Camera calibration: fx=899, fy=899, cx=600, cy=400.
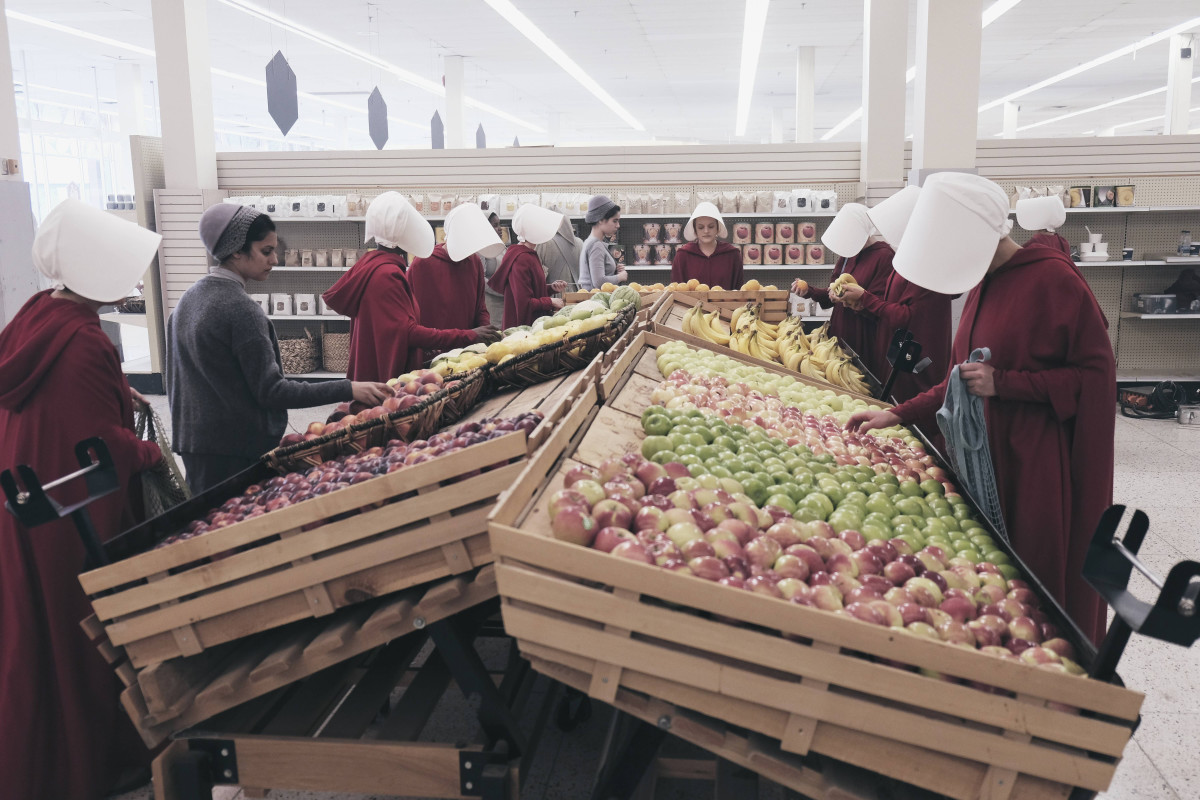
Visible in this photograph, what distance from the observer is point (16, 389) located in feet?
8.14

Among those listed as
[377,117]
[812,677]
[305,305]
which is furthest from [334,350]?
[812,677]

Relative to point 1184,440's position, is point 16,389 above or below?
above

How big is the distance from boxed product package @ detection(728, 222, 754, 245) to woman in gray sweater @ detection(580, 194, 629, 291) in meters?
2.43

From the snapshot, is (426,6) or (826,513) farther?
(426,6)

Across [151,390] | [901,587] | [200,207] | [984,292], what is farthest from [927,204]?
[151,390]

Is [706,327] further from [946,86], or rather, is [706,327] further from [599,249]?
[946,86]

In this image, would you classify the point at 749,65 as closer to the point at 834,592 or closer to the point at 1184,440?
the point at 1184,440

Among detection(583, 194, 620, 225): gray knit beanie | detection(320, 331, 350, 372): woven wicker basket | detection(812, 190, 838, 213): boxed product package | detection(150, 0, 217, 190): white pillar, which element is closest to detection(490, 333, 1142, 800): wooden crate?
detection(583, 194, 620, 225): gray knit beanie

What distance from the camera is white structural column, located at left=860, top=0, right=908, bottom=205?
28.8 ft

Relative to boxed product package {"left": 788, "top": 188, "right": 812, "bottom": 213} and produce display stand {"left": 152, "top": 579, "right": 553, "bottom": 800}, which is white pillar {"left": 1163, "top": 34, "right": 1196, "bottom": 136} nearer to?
boxed product package {"left": 788, "top": 188, "right": 812, "bottom": 213}

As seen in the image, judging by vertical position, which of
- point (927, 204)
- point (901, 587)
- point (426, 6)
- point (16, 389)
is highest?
point (426, 6)

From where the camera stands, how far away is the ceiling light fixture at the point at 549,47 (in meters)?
11.6

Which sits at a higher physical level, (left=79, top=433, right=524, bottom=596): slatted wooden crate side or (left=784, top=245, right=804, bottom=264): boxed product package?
(left=784, top=245, right=804, bottom=264): boxed product package

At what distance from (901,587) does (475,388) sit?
1.60 metres
